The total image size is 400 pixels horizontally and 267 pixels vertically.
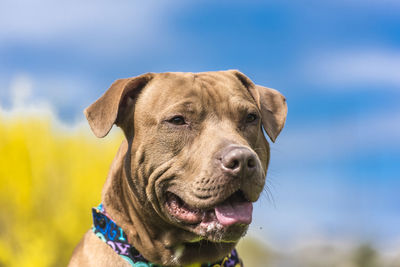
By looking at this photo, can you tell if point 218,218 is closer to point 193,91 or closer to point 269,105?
point 193,91

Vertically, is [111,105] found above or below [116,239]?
above

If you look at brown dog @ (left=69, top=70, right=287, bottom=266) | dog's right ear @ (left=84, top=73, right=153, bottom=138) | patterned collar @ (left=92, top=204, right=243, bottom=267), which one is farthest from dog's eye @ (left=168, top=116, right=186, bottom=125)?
patterned collar @ (left=92, top=204, right=243, bottom=267)

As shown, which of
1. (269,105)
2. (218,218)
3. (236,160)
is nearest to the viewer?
(236,160)

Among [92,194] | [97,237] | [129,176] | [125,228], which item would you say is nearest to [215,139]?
[129,176]

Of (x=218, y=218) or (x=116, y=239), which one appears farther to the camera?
(x=116, y=239)

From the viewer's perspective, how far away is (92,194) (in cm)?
792

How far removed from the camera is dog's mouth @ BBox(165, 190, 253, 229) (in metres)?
3.78

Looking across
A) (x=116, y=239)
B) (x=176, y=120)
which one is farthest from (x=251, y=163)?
(x=116, y=239)

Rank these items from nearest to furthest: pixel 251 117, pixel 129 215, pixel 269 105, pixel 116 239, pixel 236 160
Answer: pixel 236 160 < pixel 116 239 < pixel 129 215 < pixel 251 117 < pixel 269 105

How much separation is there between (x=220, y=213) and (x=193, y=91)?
3.78 ft

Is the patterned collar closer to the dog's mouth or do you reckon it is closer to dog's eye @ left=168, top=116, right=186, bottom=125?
the dog's mouth

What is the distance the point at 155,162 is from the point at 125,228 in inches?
26.0

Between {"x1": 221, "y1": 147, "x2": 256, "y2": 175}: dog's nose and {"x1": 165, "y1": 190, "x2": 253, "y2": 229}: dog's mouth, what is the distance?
0.82ft

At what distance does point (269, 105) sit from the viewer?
4914 mm
